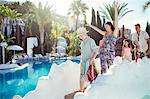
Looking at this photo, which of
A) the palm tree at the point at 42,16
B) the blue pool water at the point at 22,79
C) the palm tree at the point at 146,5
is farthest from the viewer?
the palm tree at the point at 146,5

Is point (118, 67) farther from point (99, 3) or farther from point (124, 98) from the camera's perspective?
point (99, 3)

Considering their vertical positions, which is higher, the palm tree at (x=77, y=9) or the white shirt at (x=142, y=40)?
the palm tree at (x=77, y=9)

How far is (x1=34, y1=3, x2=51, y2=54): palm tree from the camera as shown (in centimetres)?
367

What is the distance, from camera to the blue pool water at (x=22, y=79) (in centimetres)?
348

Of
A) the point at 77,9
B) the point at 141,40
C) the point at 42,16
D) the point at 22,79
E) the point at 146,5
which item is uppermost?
the point at 146,5

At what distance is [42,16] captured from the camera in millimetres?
3680

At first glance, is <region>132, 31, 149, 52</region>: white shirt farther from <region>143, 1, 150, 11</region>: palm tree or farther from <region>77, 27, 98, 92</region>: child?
<region>77, 27, 98, 92</region>: child

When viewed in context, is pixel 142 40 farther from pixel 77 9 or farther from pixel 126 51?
pixel 77 9

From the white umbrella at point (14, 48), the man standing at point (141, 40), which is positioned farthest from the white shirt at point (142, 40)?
the white umbrella at point (14, 48)

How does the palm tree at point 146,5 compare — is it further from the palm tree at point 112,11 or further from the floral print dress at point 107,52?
the floral print dress at point 107,52

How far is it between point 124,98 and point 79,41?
3.36 ft

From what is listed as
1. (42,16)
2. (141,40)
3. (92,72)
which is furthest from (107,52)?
(42,16)

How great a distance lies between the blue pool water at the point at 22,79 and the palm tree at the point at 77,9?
0.64 m

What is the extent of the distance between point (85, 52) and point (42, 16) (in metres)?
0.66
